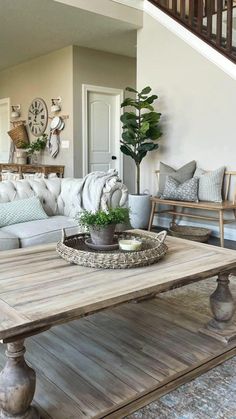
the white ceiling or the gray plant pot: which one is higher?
the white ceiling

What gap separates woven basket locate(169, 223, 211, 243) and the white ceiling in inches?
112

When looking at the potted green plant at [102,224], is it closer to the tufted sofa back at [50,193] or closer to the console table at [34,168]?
the tufted sofa back at [50,193]

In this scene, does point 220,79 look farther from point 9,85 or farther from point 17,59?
point 9,85

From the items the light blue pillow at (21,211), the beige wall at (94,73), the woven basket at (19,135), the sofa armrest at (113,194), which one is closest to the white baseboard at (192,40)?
the beige wall at (94,73)

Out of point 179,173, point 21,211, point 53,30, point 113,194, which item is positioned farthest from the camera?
point 53,30

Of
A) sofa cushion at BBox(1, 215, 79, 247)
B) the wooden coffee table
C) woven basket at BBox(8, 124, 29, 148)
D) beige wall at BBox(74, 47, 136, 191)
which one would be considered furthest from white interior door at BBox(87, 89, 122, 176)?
the wooden coffee table

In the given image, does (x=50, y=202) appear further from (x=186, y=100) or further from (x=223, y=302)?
(x=186, y=100)

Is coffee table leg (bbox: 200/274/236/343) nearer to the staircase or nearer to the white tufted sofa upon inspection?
the white tufted sofa

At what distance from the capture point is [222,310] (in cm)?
221

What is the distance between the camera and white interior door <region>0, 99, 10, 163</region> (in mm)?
8281

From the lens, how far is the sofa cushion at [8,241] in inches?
114

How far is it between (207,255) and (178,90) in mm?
3416

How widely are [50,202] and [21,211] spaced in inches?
17.9

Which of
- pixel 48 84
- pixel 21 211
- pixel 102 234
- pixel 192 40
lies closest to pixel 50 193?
pixel 21 211
